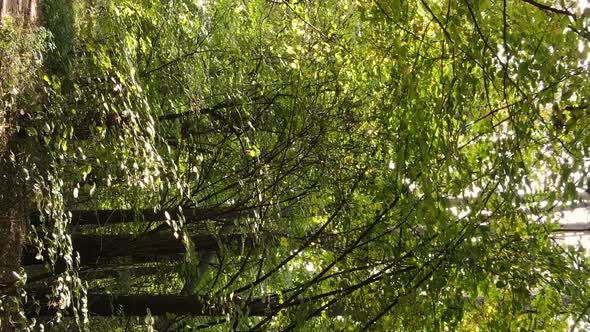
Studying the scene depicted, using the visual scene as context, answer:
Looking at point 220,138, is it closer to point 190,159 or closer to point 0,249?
point 190,159

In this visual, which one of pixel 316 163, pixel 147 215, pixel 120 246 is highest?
pixel 316 163

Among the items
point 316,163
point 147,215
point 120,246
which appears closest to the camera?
point 120,246

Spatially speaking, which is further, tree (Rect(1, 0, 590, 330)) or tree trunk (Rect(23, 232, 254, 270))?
tree trunk (Rect(23, 232, 254, 270))

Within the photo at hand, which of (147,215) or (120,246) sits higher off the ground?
(147,215)

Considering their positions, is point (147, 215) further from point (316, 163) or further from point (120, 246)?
point (316, 163)

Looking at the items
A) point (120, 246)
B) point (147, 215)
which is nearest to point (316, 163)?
point (147, 215)

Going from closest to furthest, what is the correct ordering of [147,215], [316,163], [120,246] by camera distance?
1. [120,246]
2. [147,215]
3. [316,163]

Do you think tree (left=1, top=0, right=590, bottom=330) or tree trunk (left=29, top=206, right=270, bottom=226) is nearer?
tree (left=1, top=0, right=590, bottom=330)

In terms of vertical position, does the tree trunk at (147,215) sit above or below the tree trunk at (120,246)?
above

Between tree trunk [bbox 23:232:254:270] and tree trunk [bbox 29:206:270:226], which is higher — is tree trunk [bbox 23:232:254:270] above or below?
below

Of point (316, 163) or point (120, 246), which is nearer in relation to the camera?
point (120, 246)

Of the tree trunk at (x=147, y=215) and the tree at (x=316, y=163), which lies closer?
the tree at (x=316, y=163)

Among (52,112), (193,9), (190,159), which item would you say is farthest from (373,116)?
(52,112)

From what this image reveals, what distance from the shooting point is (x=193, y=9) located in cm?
490
